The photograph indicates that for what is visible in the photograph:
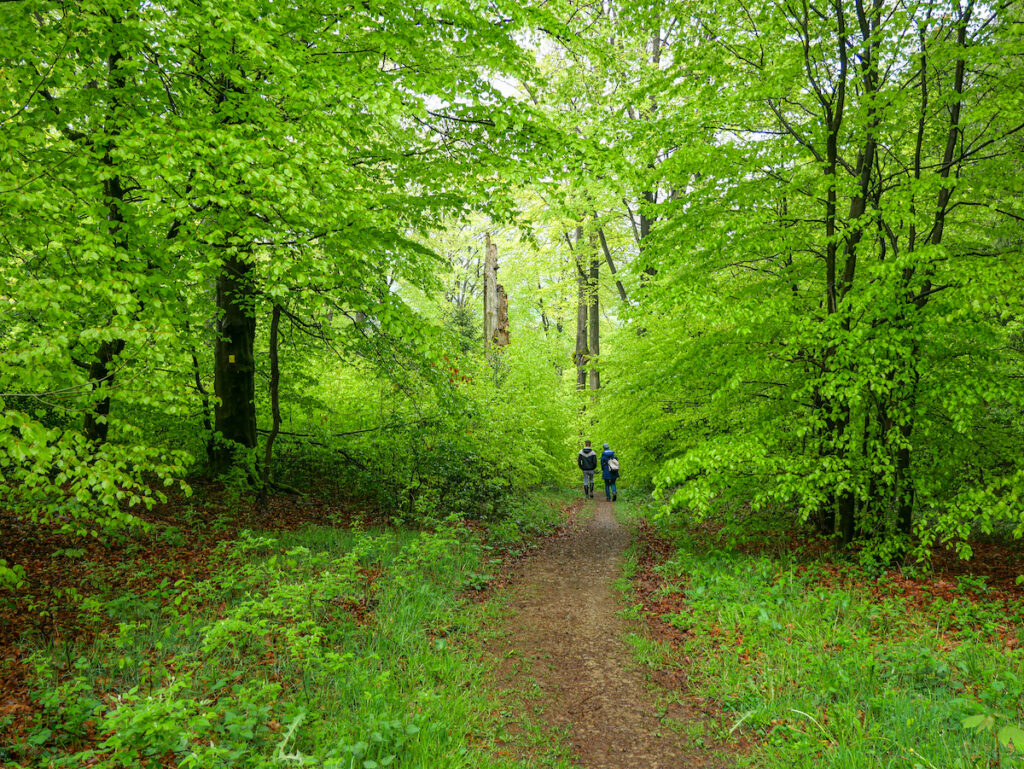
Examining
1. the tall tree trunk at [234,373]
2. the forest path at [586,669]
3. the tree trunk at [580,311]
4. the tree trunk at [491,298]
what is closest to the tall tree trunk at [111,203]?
the tall tree trunk at [234,373]

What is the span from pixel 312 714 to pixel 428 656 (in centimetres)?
156

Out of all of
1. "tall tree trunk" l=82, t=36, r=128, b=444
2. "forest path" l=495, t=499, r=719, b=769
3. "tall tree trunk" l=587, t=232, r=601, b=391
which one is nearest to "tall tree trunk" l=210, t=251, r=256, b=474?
"tall tree trunk" l=82, t=36, r=128, b=444

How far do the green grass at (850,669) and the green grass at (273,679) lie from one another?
2.33 meters

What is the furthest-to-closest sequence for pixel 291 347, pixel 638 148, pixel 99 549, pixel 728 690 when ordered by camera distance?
pixel 291 347 < pixel 638 148 < pixel 99 549 < pixel 728 690

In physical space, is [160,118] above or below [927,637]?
above

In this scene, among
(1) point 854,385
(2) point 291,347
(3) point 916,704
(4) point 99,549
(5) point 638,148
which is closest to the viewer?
(3) point 916,704

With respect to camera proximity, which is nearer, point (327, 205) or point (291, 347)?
point (327, 205)

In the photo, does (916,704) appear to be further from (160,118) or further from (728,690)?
(160,118)

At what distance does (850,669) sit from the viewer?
4.91 metres

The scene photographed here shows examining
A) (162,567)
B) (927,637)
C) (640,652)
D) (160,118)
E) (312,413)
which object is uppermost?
(160,118)

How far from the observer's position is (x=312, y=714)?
13.0 ft

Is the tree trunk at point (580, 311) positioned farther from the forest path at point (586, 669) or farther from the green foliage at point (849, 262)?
the forest path at point (586, 669)

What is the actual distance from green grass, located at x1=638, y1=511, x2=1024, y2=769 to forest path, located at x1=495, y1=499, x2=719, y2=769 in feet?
1.71

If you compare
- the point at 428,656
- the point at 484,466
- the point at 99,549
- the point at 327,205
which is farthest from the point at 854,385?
the point at 99,549
